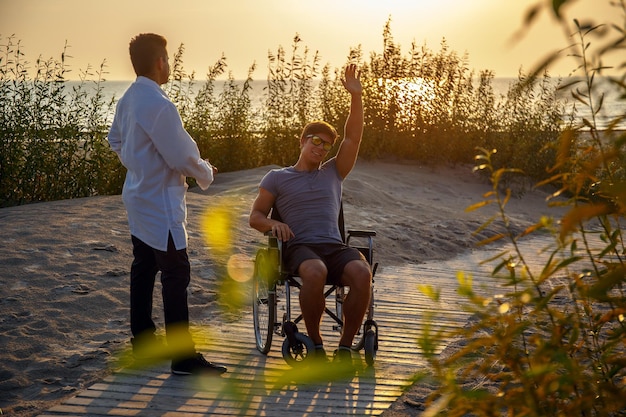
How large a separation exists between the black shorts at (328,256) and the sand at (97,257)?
67cm

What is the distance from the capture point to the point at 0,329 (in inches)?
212

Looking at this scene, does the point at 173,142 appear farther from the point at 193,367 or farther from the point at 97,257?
the point at 97,257

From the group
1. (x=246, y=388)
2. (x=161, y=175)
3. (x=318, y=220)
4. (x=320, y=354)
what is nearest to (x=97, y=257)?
(x=318, y=220)

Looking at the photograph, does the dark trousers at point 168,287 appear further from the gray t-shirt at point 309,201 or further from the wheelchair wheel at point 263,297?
the gray t-shirt at point 309,201

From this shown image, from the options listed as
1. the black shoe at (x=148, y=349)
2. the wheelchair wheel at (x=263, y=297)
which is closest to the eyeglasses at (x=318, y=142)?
the wheelchair wheel at (x=263, y=297)

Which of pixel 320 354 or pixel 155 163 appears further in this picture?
→ pixel 320 354

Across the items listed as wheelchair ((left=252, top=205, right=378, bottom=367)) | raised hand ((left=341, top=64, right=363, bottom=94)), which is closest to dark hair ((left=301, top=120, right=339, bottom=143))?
raised hand ((left=341, top=64, right=363, bottom=94))

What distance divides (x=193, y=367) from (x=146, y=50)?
1.53 meters

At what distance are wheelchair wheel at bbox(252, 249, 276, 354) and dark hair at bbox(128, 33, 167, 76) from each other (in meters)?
1.20

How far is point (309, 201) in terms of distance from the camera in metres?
5.29

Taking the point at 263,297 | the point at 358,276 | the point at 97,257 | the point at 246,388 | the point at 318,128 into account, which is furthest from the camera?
the point at 97,257

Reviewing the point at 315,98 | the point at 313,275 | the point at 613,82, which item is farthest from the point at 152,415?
the point at 315,98

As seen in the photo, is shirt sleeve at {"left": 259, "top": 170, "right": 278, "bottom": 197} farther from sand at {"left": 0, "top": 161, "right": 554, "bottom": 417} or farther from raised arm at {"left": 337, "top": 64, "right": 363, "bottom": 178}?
sand at {"left": 0, "top": 161, "right": 554, "bottom": 417}

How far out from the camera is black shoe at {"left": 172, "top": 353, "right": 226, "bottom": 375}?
4586 millimetres
